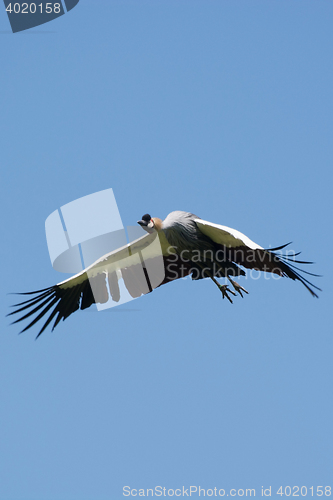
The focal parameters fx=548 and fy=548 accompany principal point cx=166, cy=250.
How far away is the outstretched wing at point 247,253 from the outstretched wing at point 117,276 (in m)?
0.84

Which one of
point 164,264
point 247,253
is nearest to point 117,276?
point 164,264

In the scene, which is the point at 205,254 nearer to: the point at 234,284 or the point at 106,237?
the point at 234,284

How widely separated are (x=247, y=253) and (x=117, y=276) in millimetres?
2359

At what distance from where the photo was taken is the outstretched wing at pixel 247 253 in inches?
312

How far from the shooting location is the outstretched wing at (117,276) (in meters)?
9.16

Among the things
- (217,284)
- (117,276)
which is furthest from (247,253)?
(117,276)

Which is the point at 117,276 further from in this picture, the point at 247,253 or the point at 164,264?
the point at 247,253

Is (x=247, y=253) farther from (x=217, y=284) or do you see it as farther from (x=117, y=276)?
(x=117, y=276)

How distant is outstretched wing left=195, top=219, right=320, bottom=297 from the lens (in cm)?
792

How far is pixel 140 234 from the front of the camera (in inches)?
360

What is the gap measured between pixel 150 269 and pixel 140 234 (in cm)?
82

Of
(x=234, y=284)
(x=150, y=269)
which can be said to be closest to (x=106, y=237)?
(x=150, y=269)

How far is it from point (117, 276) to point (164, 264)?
0.85 meters

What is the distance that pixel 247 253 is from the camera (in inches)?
343
